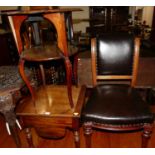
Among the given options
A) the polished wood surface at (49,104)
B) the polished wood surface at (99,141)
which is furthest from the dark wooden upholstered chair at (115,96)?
the polished wood surface at (99,141)

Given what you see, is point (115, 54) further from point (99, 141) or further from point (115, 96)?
point (99, 141)

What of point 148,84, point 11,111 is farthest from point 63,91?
point 148,84

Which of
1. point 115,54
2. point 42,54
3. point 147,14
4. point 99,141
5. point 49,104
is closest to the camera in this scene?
point 42,54

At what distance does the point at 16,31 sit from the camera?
116 centimetres

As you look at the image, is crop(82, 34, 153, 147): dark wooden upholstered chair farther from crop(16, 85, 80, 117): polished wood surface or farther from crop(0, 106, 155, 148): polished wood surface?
crop(0, 106, 155, 148): polished wood surface

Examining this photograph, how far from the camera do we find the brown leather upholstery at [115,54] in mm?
1516

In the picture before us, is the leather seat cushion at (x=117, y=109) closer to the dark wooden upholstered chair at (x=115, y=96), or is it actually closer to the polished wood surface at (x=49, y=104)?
the dark wooden upholstered chair at (x=115, y=96)

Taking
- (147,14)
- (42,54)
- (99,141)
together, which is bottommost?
(99,141)

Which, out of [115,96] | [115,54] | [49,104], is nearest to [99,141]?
[115,96]

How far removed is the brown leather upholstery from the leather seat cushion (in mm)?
230

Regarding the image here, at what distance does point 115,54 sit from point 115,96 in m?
0.40

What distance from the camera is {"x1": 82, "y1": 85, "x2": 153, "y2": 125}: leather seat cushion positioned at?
47.0 inches

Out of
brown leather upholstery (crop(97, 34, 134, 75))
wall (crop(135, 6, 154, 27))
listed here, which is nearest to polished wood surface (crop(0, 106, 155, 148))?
brown leather upholstery (crop(97, 34, 134, 75))

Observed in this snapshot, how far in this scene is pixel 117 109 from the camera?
125 cm
